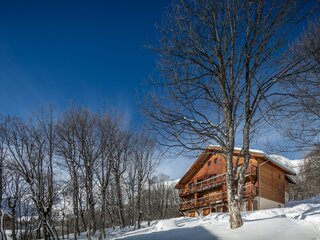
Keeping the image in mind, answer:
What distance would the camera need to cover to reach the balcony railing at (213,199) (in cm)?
3066

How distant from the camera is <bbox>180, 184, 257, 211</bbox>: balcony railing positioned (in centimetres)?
3066

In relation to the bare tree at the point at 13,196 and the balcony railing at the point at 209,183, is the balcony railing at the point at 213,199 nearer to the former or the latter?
the balcony railing at the point at 209,183

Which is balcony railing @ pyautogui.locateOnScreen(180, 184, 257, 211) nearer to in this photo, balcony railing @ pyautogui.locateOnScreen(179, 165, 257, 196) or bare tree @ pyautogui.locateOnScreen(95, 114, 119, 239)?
balcony railing @ pyautogui.locateOnScreen(179, 165, 257, 196)

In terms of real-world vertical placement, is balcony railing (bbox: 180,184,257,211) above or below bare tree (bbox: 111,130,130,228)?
below

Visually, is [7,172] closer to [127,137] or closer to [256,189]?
[127,137]

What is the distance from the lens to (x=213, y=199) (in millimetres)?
35594

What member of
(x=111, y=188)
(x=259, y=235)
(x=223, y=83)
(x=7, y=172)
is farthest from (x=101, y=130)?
(x=259, y=235)

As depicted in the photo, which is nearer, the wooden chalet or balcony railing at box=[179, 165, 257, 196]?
the wooden chalet

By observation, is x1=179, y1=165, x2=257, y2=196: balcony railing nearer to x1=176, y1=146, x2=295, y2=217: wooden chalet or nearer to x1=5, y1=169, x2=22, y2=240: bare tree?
x1=176, y1=146, x2=295, y2=217: wooden chalet

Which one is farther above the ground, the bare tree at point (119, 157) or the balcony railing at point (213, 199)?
the bare tree at point (119, 157)

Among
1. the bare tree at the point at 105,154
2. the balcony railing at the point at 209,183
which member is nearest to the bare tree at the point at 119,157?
the bare tree at the point at 105,154

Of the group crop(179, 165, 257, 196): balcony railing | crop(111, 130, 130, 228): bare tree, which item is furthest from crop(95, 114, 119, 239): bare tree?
crop(179, 165, 257, 196): balcony railing

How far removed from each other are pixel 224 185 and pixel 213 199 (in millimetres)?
2168

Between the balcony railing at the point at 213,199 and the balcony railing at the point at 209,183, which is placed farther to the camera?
the balcony railing at the point at 209,183
